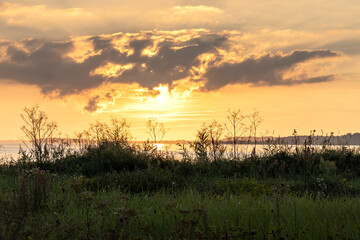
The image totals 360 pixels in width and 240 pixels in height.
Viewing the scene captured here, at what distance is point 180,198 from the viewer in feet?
24.9

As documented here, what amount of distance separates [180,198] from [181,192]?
136 cm

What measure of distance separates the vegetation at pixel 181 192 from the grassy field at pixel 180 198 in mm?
26

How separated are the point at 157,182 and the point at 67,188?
237 centimetres

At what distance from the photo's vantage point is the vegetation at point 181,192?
5.01m

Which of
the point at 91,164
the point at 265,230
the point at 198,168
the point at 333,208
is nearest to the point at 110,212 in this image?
the point at 265,230

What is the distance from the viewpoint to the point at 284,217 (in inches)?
231

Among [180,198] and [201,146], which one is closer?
[180,198]

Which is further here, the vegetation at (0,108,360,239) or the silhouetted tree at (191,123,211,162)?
the silhouetted tree at (191,123,211,162)

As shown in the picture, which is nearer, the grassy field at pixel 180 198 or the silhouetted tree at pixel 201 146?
the grassy field at pixel 180 198

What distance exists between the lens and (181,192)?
29.3 feet

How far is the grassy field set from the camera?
16.1 ft

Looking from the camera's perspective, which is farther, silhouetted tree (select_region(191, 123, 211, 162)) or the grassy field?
silhouetted tree (select_region(191, 123, 211, 162))

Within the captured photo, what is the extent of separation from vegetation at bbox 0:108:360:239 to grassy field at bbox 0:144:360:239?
0.03m

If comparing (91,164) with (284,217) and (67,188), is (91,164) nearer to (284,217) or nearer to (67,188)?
(67,188)
